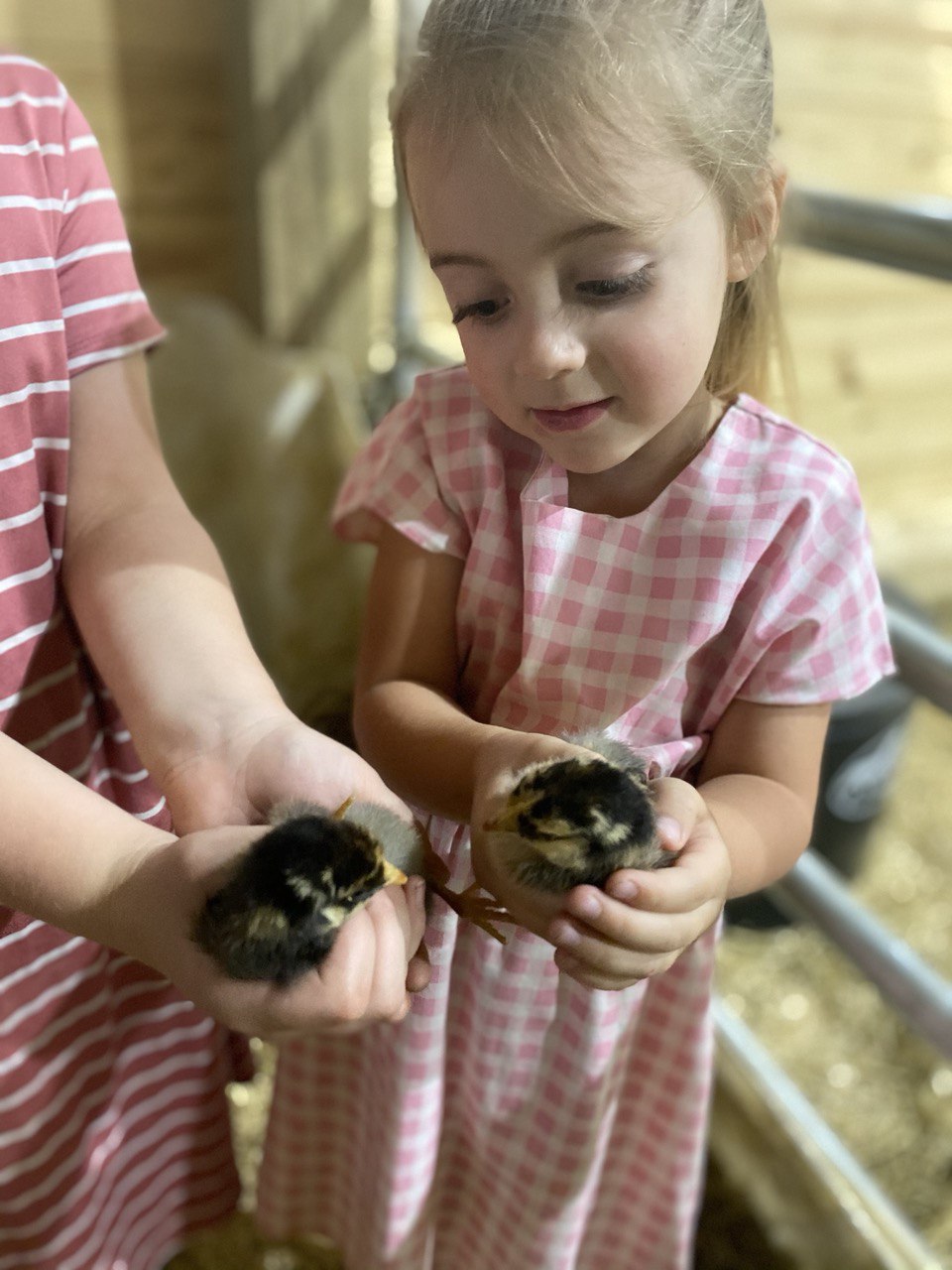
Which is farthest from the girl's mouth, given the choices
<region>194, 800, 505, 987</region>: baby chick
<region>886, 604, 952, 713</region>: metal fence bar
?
<region>886, 604, 952, 713</region>: metal fence bar

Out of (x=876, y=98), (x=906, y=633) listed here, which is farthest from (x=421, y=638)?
(x=876, y=98)

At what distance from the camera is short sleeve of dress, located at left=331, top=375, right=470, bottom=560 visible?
2.02 feet

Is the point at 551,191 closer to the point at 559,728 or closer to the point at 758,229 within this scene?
the point at 758,229

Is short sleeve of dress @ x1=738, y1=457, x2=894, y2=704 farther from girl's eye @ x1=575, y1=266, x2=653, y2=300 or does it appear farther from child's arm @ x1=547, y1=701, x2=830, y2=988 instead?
girl's eye @ x1=575, y1=266, x2=653, y2=300

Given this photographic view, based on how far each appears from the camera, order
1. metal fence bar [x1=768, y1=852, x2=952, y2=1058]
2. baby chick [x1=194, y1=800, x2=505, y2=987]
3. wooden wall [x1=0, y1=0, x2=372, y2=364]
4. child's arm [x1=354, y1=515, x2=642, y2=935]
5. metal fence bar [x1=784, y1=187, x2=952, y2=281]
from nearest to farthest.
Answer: baby chick [x1=194, y1=800, x2=505, y2=987] → child's arm [x1=354, y1=515, x2=642, y2=935] → metal fence bar [x1=784, y1=187, x2=952, y2=281] → metal fence bar [x1=768, y1=852, x2=952, y2=1058] → wooden wall [x1=0, y1=0, x2=372, y2=364]

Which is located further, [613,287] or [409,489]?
[409,489]

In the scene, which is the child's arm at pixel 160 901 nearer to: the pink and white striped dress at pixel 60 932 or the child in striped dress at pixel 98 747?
the child in striped dress at pixel 98 747

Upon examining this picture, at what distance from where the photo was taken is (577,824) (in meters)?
0.44

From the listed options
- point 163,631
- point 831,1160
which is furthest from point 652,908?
point 831,1160

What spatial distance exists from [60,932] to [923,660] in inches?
27.2

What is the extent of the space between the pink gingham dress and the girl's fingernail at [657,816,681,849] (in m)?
0.10

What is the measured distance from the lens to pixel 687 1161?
2.58ft

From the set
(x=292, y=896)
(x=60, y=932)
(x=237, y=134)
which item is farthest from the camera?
(x=237, y=134)

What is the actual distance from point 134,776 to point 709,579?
0.42m
